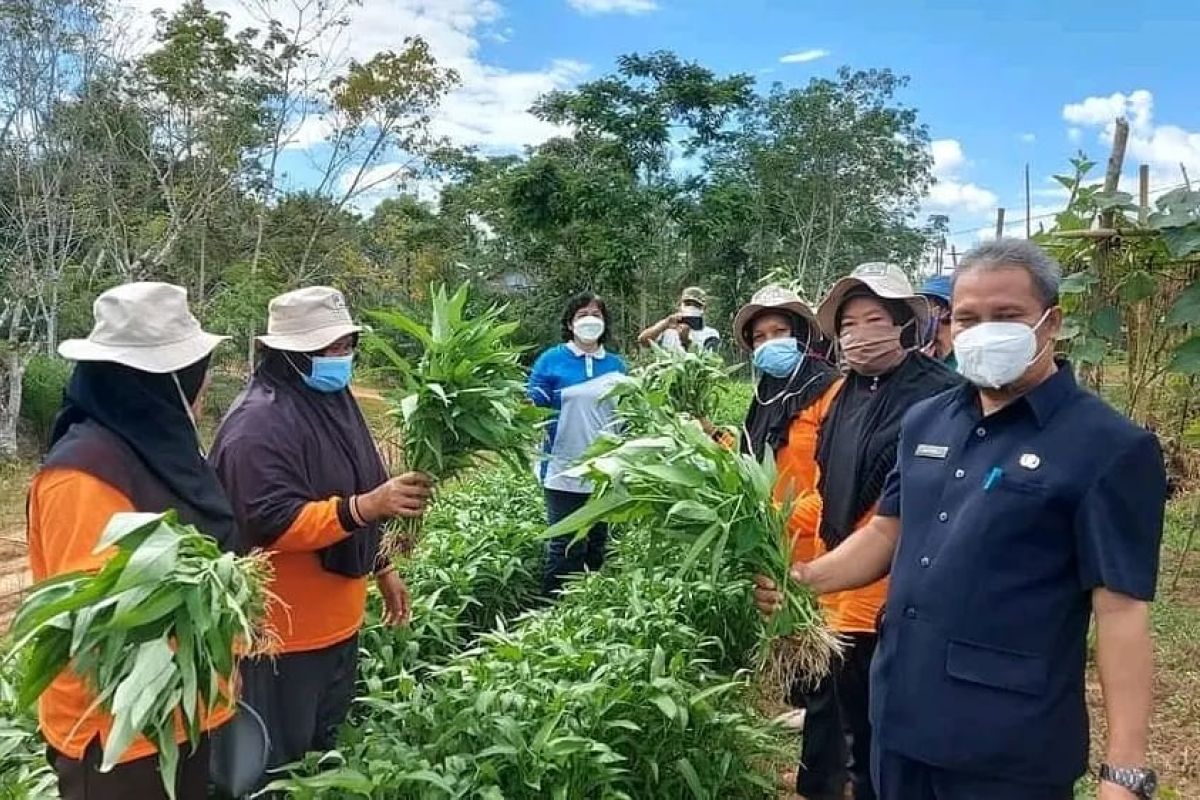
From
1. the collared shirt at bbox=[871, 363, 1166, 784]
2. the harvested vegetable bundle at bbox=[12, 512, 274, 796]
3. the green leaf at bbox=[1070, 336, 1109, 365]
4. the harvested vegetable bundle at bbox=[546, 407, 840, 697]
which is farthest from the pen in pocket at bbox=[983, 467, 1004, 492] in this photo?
the green leaf at bbox=[1070, 336, 1109, 365]

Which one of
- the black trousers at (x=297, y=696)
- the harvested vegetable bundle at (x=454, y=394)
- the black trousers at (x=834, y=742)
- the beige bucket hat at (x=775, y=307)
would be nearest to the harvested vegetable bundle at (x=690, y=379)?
the beige bucket hat at (x=775, y=307)

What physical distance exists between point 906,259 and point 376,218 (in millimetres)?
20595

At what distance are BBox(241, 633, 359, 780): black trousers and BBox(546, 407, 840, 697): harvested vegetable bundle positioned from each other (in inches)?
32.1

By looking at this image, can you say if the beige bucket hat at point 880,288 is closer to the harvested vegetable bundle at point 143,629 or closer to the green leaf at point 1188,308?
the green leaf at point 1188,308

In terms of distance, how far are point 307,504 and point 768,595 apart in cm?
106

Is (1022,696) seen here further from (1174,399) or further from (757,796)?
(1174,399)

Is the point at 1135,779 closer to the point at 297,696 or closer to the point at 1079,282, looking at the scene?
the point at 297,696

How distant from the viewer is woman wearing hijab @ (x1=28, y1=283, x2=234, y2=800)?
1.65 meters

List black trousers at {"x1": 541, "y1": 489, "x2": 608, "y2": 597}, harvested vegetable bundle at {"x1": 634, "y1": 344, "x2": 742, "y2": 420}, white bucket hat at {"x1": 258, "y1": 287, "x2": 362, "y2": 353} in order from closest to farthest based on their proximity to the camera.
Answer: white bucket hat at {"x1": 258, "y1": 287, "x2": 362, "y2": 353} < harvested vegetable bundle at {"x1": 634, "y1": 344, "x2": 742, "y2": 420} < black trousers at {"x1": 541, "y1": 489, "x2": 608, "y2": 597}

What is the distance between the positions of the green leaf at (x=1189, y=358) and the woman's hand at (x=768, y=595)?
2.45 m

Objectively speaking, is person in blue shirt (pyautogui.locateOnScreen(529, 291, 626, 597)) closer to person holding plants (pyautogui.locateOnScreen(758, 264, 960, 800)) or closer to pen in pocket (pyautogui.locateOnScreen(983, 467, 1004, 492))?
person holding plants (pyautogui.locateOnScreen(758, 264, 960, 800))

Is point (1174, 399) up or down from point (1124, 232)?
down

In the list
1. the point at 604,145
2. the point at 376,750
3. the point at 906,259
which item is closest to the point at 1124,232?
the point at 376,750

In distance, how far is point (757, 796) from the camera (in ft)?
9.47
